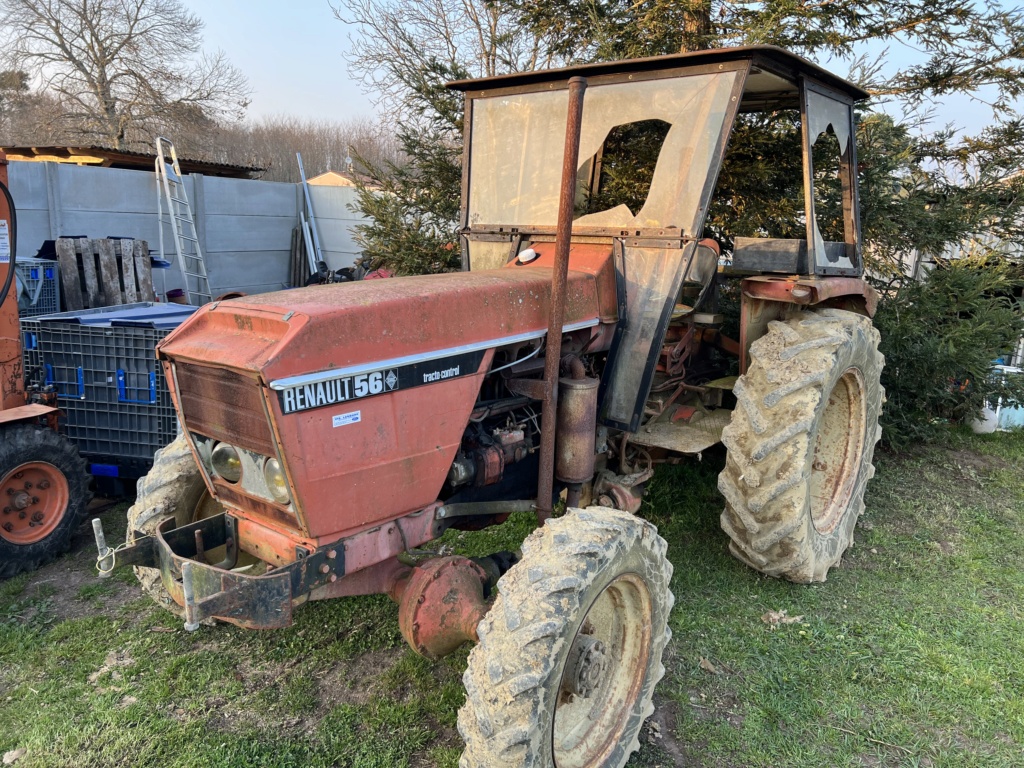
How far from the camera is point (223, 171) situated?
13727 millimetres

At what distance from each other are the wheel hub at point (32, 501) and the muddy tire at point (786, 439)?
3.56 meters

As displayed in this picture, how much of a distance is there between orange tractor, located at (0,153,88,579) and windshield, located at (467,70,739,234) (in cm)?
256

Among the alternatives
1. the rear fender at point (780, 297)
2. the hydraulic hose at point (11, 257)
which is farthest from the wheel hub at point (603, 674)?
the hydraulic hose at point (11, 257)

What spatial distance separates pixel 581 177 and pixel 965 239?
4.05 metres

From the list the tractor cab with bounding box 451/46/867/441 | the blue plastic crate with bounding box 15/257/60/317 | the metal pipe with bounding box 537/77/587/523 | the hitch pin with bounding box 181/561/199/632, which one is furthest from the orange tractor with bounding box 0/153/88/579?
the metal pipe with bounding box 537/77/587/523

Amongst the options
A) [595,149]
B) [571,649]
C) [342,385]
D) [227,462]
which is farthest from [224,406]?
[595,149]

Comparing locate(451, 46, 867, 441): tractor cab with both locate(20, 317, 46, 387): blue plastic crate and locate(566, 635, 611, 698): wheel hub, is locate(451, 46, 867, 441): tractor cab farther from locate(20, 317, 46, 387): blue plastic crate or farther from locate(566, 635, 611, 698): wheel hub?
locate(20, 317, 46, 387): blue plastic crate

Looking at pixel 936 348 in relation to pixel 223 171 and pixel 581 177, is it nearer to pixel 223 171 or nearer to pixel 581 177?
pixel 581 177

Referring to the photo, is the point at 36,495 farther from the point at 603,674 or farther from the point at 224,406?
the point at 603,674

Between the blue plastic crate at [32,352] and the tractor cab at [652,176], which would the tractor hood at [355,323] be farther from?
the blue plastic crate at [32,352]

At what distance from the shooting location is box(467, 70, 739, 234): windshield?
10.1 ft

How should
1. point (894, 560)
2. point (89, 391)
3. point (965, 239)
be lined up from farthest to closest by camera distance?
point (965, 239) < point (89, 391) < point (894, 560)

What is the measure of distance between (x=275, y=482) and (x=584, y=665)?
3.68 feet

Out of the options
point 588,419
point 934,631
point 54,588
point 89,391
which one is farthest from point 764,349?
point 89,391
